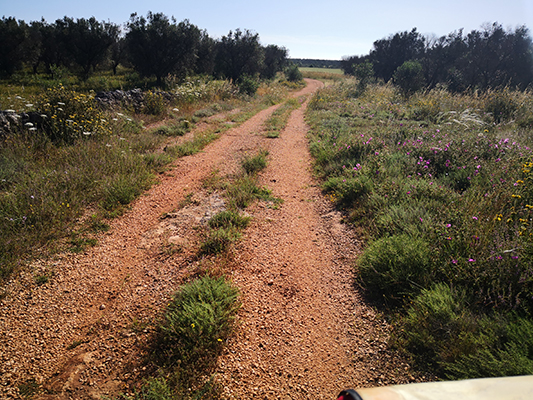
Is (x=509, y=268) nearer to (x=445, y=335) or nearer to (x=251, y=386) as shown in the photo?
(x=445, y=335)

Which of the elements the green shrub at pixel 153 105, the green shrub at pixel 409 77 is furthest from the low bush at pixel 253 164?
the green shrub at pixel 409 77

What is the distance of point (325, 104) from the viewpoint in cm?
1622

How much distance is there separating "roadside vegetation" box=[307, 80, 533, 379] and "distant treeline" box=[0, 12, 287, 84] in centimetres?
2026

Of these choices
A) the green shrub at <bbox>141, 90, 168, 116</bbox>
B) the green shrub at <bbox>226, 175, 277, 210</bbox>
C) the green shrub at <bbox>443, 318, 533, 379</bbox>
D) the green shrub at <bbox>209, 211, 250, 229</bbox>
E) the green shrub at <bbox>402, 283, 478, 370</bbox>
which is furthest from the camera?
the green shrub at <bbox>141, 90, 168, 116</bbox>

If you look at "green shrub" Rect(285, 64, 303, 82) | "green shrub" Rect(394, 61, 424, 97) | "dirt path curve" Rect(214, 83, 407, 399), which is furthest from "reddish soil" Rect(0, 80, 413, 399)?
"green shrub" Rect(285, 64, 303, 82)

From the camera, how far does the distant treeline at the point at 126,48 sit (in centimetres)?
2100

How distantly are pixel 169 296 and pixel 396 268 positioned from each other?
265cm

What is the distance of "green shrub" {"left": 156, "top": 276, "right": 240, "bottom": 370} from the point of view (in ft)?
7.72

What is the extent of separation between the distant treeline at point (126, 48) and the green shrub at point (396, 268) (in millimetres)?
23225

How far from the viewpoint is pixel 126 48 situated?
23.1m

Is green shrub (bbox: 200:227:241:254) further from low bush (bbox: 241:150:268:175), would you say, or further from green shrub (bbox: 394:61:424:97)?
green shrub (bbox: 394:61:424:97)

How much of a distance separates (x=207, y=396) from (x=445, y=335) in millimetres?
2116

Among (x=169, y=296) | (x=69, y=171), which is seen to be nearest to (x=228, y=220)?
(x=169, y=296)

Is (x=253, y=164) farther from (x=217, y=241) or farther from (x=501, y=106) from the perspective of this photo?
(x=501, y=106)
